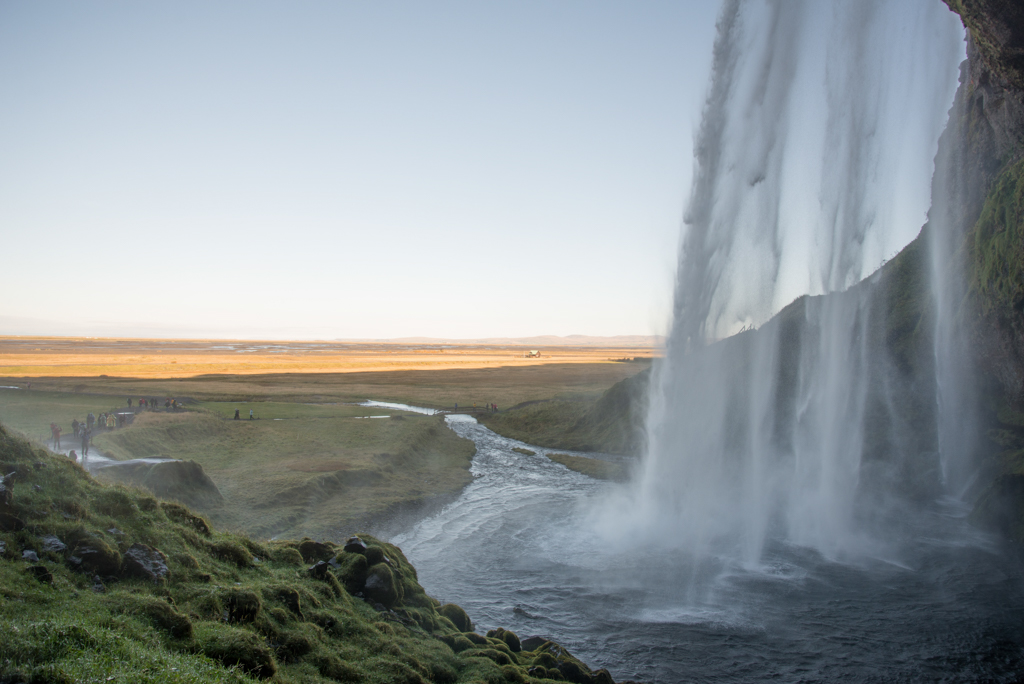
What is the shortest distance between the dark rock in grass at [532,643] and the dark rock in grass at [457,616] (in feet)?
5.87

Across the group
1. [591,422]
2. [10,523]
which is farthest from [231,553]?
[591,422]

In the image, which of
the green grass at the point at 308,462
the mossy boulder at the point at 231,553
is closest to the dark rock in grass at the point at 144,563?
the mossy boulder at the point at 231,553

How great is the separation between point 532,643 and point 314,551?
24.0 ft

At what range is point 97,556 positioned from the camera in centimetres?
1152

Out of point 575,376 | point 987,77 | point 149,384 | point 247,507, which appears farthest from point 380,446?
point 575,376

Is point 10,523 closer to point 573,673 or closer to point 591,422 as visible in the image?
point 573,673

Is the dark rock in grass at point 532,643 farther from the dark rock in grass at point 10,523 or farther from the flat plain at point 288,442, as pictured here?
the flat plain at point 288,442

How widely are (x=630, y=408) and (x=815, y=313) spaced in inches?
718

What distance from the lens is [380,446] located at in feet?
147

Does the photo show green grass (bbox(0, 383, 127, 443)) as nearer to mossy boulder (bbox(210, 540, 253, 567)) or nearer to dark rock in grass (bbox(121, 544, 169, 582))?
mossy boulder (bbox(210, 540, 253, 567))

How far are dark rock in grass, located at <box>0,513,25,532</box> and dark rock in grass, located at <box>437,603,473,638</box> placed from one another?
10.8m

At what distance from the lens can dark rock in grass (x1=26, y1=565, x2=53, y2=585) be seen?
10328 millimetres

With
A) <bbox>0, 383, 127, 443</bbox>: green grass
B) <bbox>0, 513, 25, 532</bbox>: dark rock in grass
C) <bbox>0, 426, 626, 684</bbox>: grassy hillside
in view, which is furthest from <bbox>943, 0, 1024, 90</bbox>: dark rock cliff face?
<bbox>0, 383, 127, 443</bbox>: green grass

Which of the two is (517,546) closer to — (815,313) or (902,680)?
(902,680)
